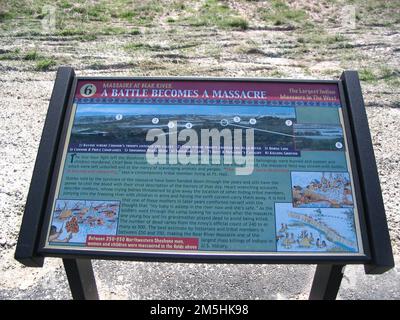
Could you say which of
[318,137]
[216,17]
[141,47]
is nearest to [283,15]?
[216,17]

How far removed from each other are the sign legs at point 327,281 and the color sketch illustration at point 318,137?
0.63 metres

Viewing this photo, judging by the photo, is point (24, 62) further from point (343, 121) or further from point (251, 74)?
point (343, 121)

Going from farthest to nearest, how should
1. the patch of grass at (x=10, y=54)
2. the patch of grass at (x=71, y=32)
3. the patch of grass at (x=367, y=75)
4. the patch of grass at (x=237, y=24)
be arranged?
the patch of grass at (x=237, y=24)
the patch of grass at (x=71, y=32)
the patch of grass at (x=10, y=54)
the patch of grass at (x=367, y=75)

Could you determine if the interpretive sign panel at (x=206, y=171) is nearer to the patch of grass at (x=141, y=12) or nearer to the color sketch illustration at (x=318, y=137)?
the color sketch illustration at (x=318, y=137)

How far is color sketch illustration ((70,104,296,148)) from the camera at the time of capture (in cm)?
226

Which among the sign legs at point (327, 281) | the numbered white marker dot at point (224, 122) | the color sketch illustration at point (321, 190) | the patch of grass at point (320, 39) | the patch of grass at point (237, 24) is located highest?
the patch of grass at point (237, 24)

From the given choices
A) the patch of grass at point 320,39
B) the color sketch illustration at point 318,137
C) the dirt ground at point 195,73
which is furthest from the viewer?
the patch of grass at point 320,39

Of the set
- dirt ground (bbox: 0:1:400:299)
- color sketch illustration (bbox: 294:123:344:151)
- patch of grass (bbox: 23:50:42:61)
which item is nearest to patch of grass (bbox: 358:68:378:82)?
dirt ground (bbox: 0:1:400:299)

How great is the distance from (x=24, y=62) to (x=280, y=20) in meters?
5.17

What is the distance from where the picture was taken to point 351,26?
8703mm

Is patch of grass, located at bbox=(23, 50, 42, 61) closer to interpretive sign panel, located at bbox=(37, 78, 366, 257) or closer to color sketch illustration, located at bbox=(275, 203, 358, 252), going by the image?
interpretive sign panel, located at bbox=(37, 78, 366, 257)

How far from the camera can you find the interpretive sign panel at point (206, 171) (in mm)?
2031

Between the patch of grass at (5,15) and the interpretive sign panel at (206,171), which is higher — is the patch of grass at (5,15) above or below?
above

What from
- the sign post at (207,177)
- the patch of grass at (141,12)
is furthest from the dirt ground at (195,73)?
the sign post at (207,177)
